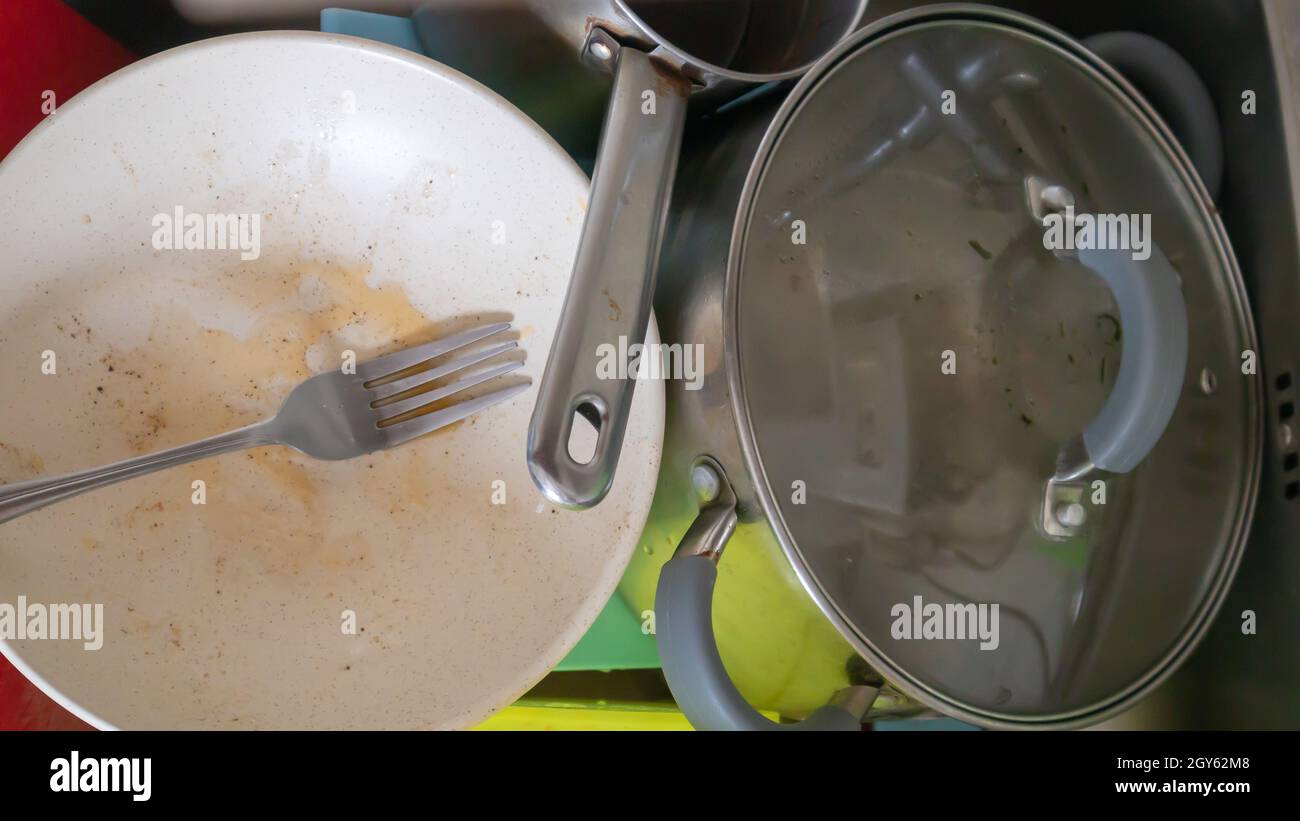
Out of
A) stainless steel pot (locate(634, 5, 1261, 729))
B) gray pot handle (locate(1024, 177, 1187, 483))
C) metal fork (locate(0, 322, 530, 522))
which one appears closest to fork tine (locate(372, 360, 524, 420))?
metal fork (locate(0, 322, 530, 522))

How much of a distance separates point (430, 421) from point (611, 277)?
162 millimetres

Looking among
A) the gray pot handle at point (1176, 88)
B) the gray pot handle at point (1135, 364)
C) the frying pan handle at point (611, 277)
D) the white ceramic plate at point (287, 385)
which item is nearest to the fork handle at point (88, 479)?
the white ceramic plate at point (287, 385)

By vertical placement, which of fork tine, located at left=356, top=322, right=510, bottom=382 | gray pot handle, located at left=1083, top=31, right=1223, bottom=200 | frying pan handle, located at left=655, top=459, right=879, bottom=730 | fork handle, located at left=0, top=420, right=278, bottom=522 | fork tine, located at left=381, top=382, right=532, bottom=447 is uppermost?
gray pot handle, located at left=1083, top=31, right=1223, bottom=200

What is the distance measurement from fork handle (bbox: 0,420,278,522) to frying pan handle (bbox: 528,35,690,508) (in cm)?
19

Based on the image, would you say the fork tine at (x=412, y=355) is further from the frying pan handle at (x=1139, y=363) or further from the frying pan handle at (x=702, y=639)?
the frying pan handle at (x=1139, y=363)

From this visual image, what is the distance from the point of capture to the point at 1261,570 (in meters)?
0.56

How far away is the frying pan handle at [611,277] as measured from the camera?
377 millimetres

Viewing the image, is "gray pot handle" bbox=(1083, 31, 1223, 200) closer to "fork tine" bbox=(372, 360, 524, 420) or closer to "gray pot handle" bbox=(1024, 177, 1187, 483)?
"gray pot handle" bbox=(1024, 177, 1187, 483)

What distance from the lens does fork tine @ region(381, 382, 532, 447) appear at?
0.50 metres

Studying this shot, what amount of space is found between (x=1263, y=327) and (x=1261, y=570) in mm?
157

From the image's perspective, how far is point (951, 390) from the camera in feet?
1.54

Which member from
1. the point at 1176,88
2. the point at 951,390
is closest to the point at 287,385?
the point at 951,390

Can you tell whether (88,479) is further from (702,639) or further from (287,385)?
(702,639)

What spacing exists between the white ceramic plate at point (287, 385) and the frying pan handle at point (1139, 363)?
25cm
